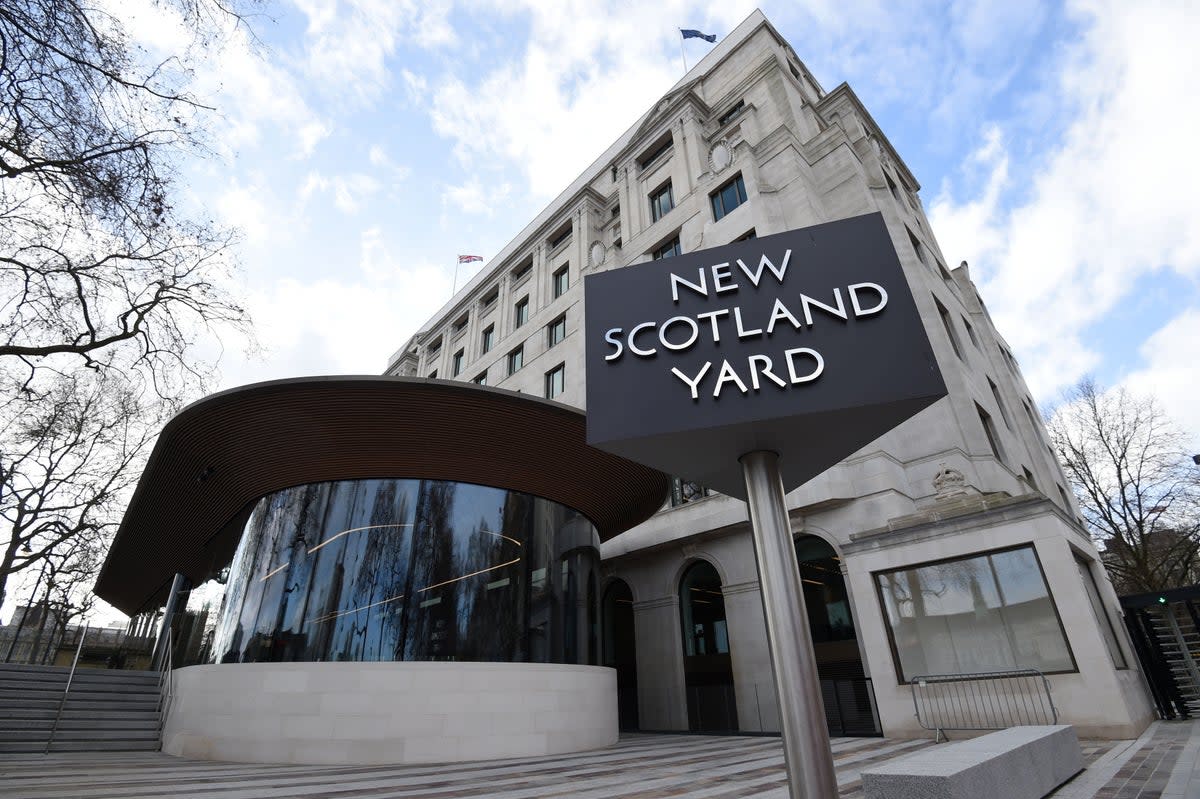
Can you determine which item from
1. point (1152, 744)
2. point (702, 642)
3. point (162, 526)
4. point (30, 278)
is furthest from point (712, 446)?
point (162, 526)

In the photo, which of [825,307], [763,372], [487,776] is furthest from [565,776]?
[825,307]

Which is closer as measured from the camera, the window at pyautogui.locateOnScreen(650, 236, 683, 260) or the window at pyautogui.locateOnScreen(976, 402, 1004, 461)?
the window at pyautogui.locateOnScreen(976, 402, 1004, 461)

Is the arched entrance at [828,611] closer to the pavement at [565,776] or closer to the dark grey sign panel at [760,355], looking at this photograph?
the pavement at [565,776]

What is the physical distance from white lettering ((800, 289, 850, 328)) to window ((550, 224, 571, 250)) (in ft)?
108

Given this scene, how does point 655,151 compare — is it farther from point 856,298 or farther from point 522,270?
point 856,298

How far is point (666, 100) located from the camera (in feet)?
110

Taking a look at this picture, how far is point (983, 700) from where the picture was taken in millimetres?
11148

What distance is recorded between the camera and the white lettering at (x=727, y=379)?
441 centimetres

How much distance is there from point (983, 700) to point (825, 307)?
10866 millimetres

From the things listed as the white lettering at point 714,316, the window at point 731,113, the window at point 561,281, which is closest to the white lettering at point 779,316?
the white lettering at point 714,316

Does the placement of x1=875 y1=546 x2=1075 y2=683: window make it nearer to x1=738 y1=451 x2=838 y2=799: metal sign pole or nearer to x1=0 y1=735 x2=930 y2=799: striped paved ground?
x1=0 y1=735 x2=930 y2=799: striped paved ground

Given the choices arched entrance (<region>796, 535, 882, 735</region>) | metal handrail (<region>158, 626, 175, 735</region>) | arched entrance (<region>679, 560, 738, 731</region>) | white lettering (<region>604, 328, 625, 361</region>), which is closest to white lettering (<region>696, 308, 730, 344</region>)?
white lettering (<region>604, 328, 625, 361</region>)

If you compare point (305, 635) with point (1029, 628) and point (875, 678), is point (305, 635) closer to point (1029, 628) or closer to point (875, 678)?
point (875, 678)

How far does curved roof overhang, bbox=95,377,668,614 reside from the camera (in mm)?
11570
